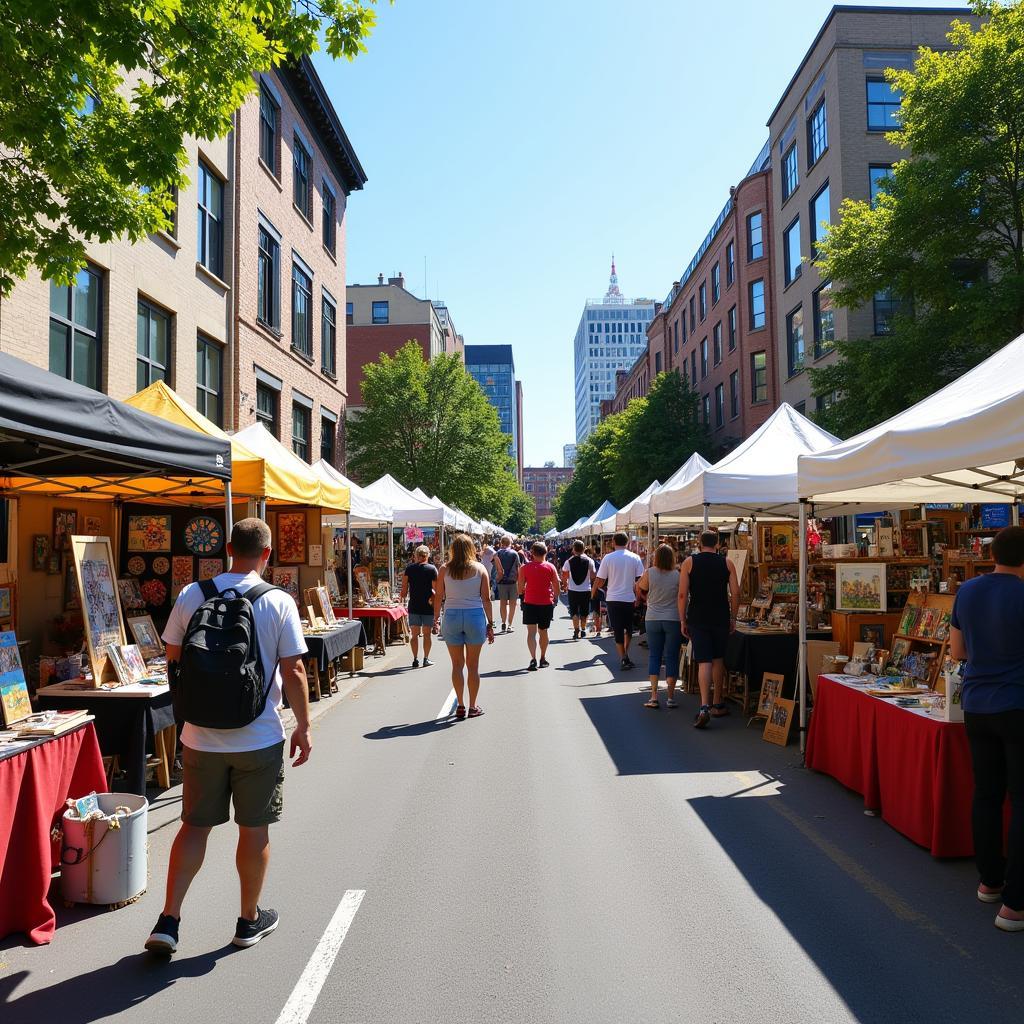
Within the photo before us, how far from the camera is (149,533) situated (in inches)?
387

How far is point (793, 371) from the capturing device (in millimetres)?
31672

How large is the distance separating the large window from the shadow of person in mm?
36588

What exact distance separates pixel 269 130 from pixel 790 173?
20470 millimetres

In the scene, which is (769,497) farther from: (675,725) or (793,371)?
(793,371)

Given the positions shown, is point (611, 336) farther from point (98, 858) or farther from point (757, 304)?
point (98, 858)

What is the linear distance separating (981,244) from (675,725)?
1200 centimetres

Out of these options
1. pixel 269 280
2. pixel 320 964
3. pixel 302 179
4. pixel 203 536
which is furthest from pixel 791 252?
pixel 320 964

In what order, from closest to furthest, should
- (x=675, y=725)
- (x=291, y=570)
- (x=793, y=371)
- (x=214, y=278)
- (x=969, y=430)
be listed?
(x=969, y=430)
(x=675, y=725)
(x=291, y=570)
(x=214, y=278)
(x=793, y=371)

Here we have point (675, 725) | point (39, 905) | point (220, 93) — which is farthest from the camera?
point (675, 725)

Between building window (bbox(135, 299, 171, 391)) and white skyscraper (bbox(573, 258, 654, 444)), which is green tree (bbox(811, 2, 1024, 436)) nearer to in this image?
building window (bbox(135, 299, 171, 391))

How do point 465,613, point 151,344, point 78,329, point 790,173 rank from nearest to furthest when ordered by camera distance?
point 465,613 < point 78,329 < point 151,344 < point 790,173

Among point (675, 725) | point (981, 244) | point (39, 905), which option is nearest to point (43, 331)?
point (39, 905)

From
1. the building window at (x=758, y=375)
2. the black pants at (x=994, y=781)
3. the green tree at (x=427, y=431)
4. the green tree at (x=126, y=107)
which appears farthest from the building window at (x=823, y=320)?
the black pants at (x=994, y=781)

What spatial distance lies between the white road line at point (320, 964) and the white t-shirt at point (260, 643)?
1.02m
